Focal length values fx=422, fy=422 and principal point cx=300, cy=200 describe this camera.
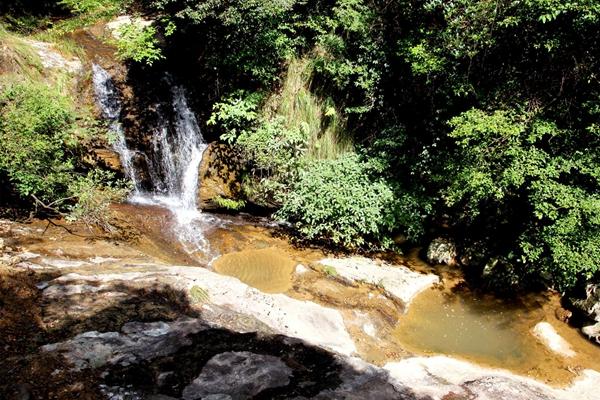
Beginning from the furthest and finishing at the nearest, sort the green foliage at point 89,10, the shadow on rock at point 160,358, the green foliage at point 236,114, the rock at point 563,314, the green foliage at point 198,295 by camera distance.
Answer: the green foliage at point 89,10
the green foliage at point 236,114
the rock at point 563,314
the green foliage at point 198,295
the shadow on rock at point 160,358

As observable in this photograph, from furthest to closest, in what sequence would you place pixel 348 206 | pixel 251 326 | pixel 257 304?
1. pixel 348 206
2. pixel 257 304
3. pixel 251 326

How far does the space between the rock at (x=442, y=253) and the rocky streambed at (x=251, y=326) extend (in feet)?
0.99

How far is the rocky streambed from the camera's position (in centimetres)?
467

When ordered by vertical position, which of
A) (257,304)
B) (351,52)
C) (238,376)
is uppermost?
(351,52)

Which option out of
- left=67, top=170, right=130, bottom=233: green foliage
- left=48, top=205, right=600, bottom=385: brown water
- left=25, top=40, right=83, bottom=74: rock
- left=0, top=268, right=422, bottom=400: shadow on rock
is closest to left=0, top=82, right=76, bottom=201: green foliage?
left=67, top=170, right=130, bottom=233: green foliage

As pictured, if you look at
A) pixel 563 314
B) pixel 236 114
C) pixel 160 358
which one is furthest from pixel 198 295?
pixel 563 314

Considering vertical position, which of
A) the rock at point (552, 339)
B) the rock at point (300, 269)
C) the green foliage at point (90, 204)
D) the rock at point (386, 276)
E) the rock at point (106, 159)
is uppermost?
the rock at point (106, 159)

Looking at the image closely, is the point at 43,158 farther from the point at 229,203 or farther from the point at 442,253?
the point at 442,253

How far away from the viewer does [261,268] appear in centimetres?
934

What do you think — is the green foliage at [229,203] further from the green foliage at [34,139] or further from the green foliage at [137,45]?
the green foliage at [137,45]

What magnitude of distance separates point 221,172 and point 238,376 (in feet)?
23.7

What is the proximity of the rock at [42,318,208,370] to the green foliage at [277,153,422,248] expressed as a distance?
4925mm

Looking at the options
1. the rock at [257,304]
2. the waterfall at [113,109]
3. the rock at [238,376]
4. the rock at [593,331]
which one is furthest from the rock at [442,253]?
the waterfall at [113,109]

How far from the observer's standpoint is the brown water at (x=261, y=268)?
8.78m
